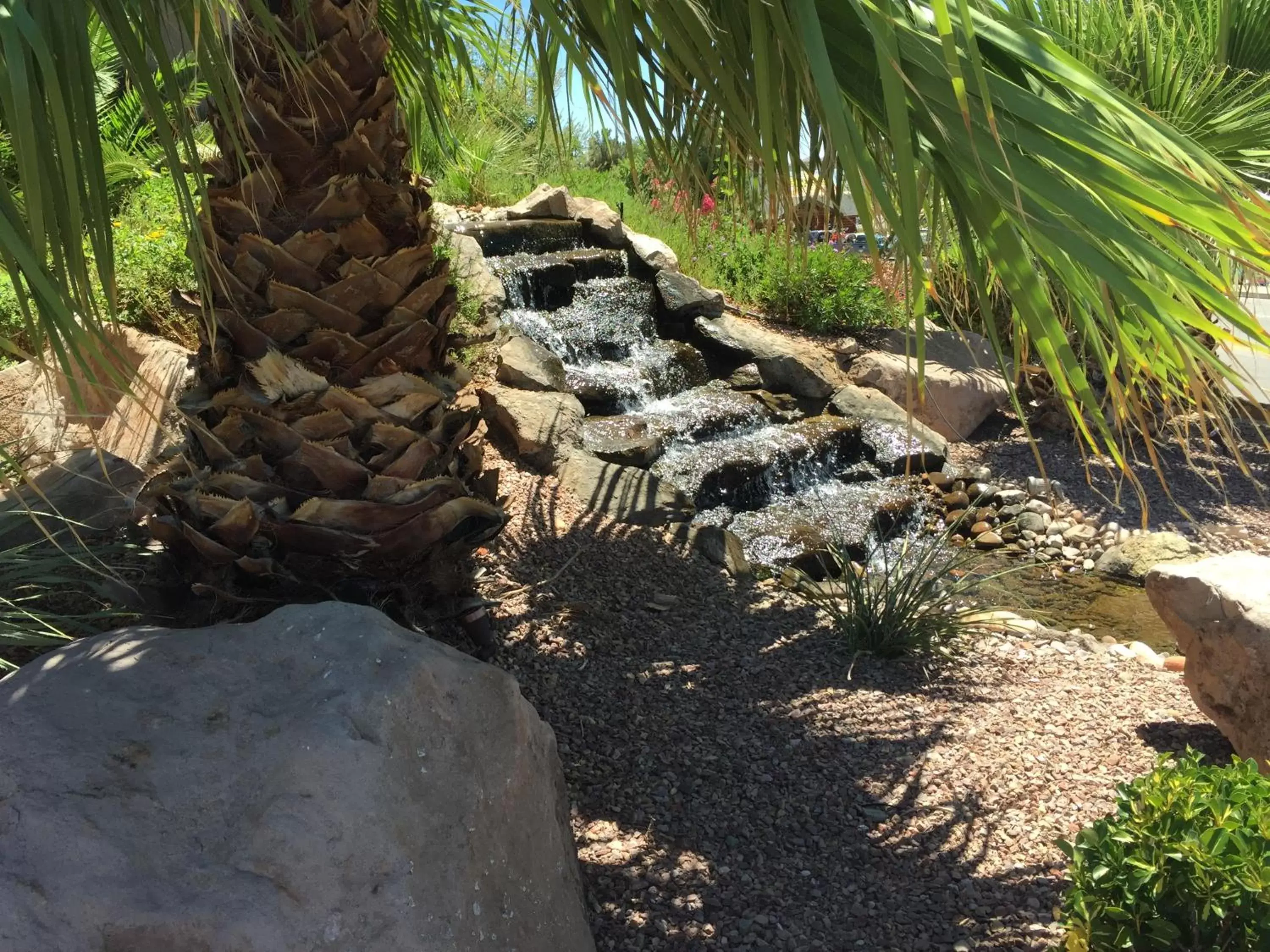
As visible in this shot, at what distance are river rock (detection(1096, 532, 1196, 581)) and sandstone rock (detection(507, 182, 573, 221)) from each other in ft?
19.7

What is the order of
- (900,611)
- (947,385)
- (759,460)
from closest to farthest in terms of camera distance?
(900,611)
(759,460)
(947,385)

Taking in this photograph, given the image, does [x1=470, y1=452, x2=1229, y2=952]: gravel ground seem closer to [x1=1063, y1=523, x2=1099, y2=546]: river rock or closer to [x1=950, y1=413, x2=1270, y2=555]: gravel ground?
[x1=1063, y1=523, x2=1099, y2=546]: river rock

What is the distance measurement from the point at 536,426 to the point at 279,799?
4071 millimetres

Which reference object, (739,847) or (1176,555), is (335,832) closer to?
(739,847)

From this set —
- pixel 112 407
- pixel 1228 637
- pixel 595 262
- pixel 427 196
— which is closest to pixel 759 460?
pixel 595 262

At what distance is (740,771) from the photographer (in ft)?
10.2

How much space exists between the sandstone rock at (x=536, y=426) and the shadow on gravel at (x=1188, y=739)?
3.29 m

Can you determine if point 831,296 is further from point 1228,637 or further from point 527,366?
point 1228,637

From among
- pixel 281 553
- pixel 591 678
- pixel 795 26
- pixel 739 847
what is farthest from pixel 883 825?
pixel 795 26

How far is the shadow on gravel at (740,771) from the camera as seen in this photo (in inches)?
99.0

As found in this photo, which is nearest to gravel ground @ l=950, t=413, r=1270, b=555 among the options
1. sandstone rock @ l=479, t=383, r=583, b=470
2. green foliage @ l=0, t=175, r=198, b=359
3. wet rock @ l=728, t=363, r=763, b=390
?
wet rock @ l=728, t=363, r=763, b=390

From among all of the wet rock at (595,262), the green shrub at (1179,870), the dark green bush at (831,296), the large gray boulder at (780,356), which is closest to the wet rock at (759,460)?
the large gray boulder at (780,356)

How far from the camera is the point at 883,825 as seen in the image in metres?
2.90

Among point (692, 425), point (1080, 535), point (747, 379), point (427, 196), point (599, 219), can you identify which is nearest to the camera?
point (427, 196)
